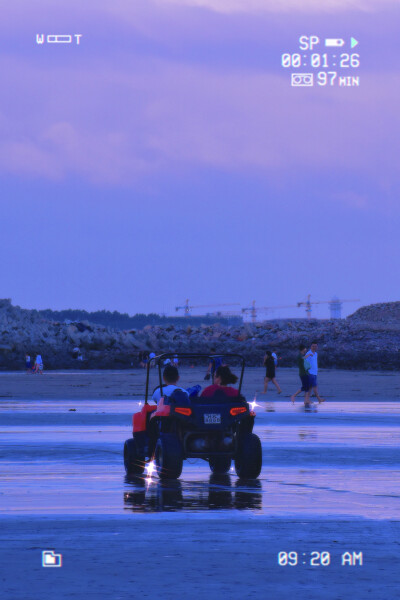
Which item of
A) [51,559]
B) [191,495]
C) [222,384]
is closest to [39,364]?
[222,384]

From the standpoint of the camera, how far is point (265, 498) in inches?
458

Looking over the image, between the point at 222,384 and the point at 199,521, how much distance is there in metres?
3.99

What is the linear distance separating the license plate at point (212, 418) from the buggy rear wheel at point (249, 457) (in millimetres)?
527

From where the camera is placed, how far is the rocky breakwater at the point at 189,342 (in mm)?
83062

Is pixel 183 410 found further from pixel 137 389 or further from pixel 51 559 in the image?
pixel 137 389

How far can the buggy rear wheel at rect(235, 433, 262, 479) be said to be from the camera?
1335cm

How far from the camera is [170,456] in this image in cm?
1320

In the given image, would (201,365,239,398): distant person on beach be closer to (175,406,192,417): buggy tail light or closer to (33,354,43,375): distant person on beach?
(175,406,192,417): buggy tail light

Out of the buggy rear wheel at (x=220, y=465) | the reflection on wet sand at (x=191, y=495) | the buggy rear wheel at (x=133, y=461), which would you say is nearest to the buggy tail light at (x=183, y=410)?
the reflection on wet sand at (x=191, y=495)

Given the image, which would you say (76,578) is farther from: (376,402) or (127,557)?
(376,402)

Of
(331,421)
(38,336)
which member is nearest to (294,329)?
(38,336)

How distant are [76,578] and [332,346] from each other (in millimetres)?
96188
